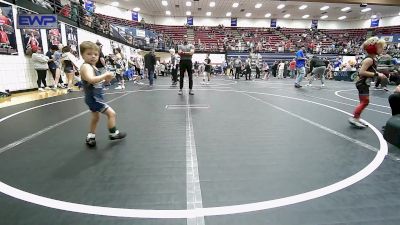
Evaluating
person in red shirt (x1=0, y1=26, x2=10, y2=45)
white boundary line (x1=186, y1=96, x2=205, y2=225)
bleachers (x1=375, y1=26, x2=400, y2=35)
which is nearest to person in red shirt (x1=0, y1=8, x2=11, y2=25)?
person in red shirt (x1=0, y1=26, x2=10, y2=45)

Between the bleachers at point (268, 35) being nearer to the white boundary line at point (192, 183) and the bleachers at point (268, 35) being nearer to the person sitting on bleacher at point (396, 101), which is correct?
the person sitting on bleacher at point (396, 101)

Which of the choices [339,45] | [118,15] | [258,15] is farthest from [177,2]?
[339,45]

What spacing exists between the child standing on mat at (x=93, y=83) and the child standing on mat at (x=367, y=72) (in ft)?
10.8

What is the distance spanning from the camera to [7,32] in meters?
8.35

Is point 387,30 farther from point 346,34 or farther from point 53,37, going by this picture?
point 53,37

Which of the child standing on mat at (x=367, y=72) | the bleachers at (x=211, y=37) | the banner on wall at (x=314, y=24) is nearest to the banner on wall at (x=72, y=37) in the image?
the child standing on mat at (x=367, y=72)

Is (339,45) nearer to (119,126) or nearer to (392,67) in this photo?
(392,67)

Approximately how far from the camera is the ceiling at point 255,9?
27.7 m

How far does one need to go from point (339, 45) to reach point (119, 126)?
36.0 metres

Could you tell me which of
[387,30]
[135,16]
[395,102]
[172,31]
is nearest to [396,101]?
[395,102]

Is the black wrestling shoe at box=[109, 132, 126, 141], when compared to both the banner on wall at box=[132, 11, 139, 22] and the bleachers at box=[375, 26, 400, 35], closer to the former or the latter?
the banner on wall at box=[132, 11, 139, 22]

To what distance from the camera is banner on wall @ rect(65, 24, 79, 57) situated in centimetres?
1190

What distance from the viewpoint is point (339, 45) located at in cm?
3325

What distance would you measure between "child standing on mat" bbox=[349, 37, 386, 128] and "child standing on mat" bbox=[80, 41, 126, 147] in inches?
130
